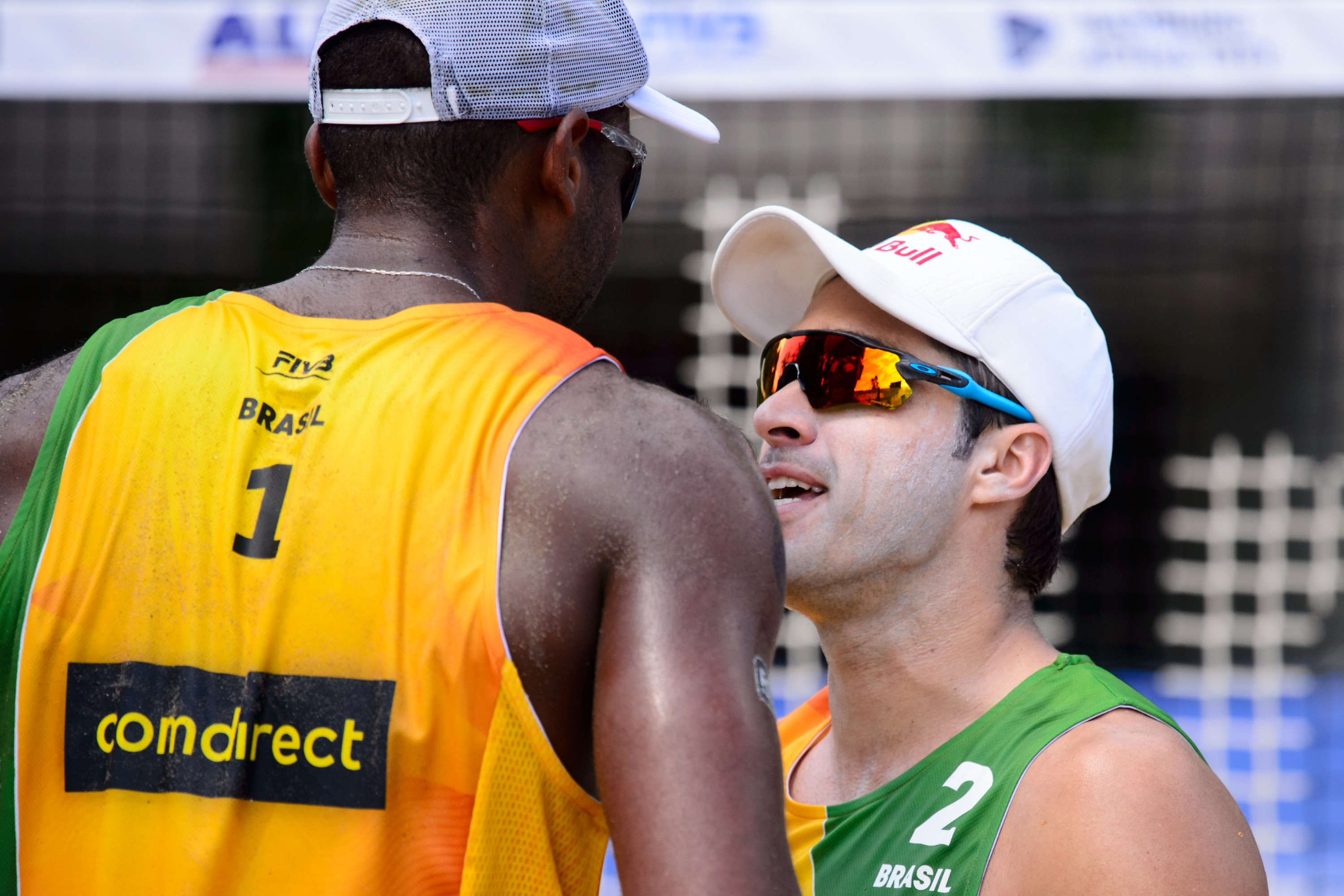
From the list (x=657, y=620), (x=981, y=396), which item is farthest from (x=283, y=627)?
(x=981, y=396)

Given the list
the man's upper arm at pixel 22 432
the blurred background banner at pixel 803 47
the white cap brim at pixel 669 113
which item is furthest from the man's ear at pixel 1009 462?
the blurred background banner at pixel 803 47

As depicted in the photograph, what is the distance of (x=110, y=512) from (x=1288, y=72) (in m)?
5.56

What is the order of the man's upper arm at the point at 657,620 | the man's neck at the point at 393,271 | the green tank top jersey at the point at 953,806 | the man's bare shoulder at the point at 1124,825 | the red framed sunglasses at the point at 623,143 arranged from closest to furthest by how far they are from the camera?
the man's upper arm at the point at 657,620, the man's neck at the point at 393,271, the red framed sunglasses at the point at 623,143, the man's bare shoulder at the point at 1124,825, the green tank top jersey at the point at 953,806

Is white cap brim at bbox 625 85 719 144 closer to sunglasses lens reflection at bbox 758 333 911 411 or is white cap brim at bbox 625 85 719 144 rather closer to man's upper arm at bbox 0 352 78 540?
sunglasses lens reflection at bbox 758 333 911 411

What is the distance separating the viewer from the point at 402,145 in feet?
5.29

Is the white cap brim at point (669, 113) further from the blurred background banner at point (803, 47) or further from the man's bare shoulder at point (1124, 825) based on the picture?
the blurred background banner at point (803, 47)

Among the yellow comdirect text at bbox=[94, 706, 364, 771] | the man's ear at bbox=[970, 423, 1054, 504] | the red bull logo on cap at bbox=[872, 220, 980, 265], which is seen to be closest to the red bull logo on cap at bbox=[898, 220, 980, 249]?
the red bull logo on cap at bbox=[872, 220, 980, 265]

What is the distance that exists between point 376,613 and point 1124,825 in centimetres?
110

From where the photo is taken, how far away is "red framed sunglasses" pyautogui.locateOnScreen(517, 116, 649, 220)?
1664 millimetres

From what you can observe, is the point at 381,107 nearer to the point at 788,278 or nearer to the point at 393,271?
the point at 393,271

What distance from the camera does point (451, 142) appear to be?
1619 millimetres

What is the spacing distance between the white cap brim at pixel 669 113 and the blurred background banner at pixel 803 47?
376cm

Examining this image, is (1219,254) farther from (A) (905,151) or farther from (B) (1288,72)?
(B) (1288,72)

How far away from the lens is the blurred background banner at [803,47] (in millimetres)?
5723
